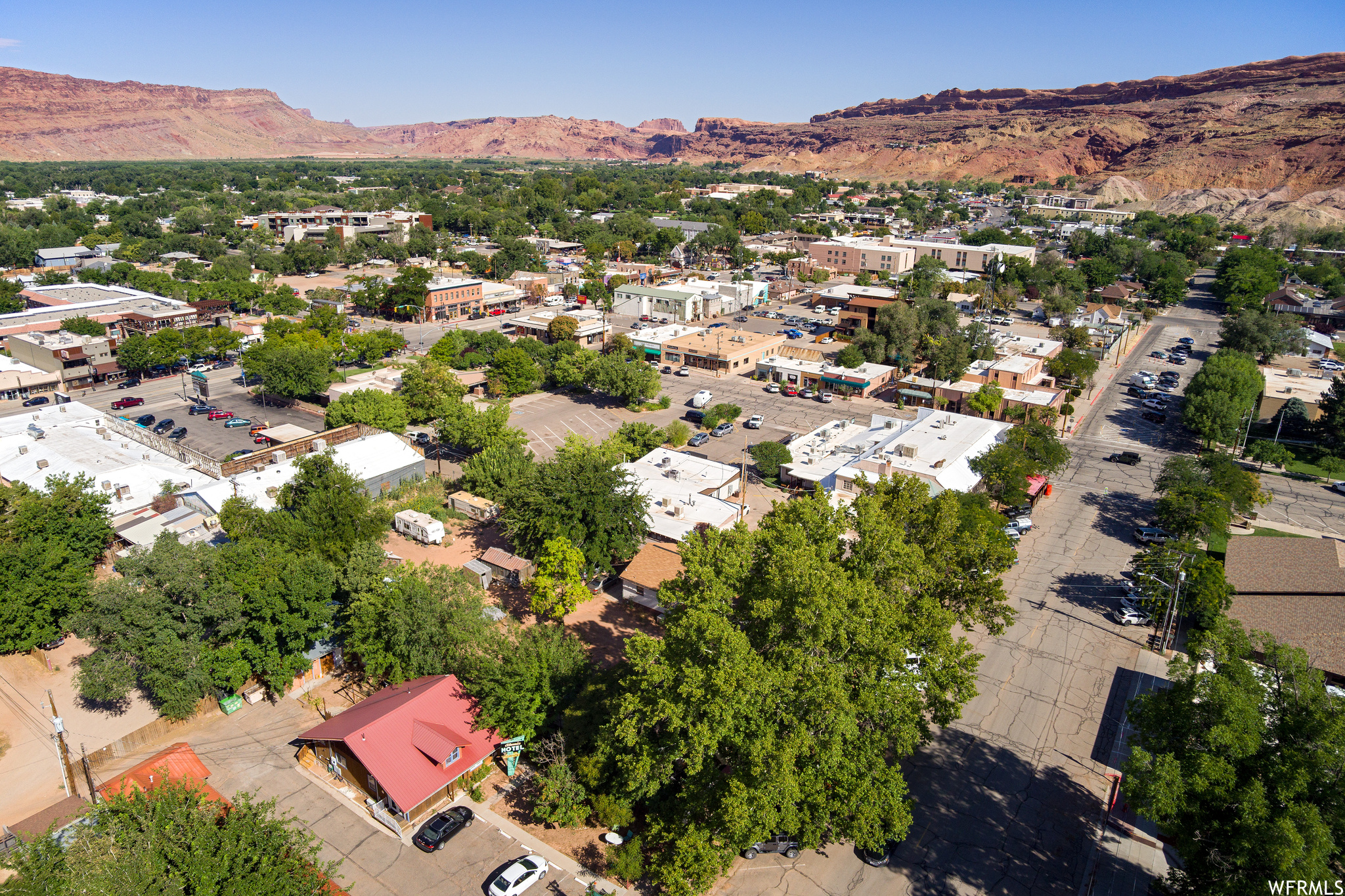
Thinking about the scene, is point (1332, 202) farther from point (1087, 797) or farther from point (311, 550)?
point (311, 550)

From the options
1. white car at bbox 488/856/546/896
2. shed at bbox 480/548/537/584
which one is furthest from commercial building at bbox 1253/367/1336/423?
white car at bbox 488/856/546/896

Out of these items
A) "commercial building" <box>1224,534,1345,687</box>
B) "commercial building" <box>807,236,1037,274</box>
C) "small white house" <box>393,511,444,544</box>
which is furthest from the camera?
"commercial building" <box>807,236,1037,274</box>

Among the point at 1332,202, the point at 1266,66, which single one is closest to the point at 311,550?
the point at 1332,202

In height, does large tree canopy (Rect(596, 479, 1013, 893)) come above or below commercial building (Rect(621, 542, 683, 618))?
above

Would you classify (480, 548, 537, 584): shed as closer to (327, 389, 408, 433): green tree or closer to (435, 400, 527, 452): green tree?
(435, 400, 527, 452): green tree

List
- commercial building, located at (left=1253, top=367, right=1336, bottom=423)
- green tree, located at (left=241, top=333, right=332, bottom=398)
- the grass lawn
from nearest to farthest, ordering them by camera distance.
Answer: the grass lawn < commercial building, located at (left=1253, top=367, right=1336, bottom=423) < green tree, located at (left=241, top=333, right=332, bottom=398)

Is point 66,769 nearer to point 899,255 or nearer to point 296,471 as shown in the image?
point 296,471

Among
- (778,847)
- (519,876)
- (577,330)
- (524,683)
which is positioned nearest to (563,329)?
(577,330)
